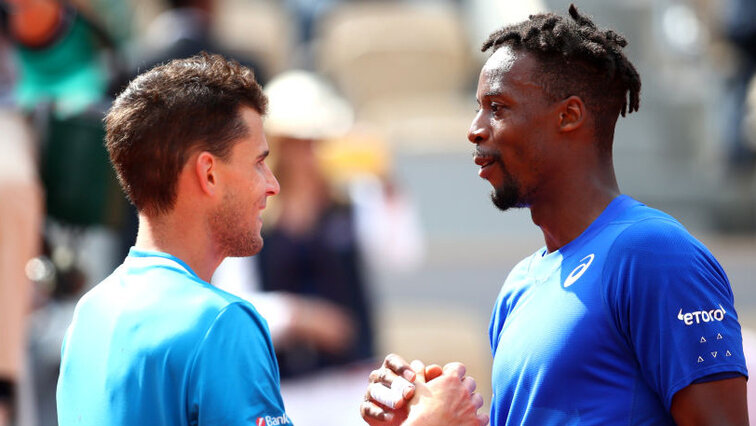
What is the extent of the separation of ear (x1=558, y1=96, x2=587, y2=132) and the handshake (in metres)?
0.70

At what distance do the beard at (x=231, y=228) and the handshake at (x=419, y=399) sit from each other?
21.1 inches

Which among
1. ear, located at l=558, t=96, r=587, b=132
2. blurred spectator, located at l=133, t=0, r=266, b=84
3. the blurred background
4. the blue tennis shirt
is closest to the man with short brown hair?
the blue tennis shirt

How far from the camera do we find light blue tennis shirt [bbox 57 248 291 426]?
2.32 metres

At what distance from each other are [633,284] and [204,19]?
4590 mm

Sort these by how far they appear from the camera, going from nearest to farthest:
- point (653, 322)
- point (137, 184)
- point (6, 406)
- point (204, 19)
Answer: point (653, 322) → point (137, 184) → point (6, 406) → point (204, 19)

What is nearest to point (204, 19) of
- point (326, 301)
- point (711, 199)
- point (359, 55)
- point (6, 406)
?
point (326, 301)

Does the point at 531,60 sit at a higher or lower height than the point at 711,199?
higher

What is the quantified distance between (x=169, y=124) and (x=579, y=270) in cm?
99

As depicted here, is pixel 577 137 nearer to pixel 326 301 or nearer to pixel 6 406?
pixel 6 406

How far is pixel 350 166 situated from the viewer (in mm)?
7715

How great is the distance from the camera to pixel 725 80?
8227 mm

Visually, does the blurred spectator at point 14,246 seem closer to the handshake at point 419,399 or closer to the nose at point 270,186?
the handshake at point 419,399

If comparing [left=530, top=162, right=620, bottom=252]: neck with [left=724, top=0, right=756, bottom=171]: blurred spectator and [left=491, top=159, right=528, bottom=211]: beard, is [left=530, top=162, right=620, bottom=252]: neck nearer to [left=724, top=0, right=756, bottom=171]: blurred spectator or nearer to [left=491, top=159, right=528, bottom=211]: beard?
[left=491, top=159, right=528, bottom=211]: beard

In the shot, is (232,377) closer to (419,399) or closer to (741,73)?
(419,399)
